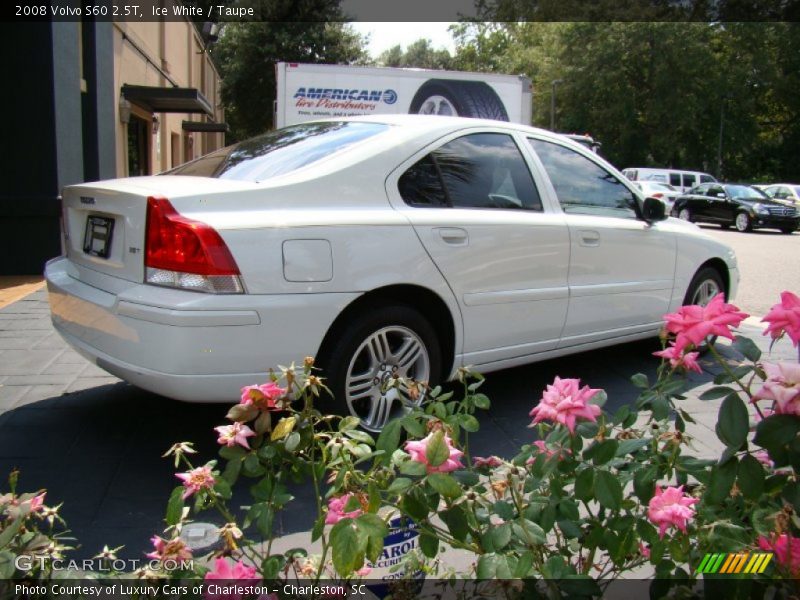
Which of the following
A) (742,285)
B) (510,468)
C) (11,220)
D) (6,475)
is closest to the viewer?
(510,468)

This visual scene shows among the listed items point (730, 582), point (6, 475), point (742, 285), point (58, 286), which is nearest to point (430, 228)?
point (58, 286)

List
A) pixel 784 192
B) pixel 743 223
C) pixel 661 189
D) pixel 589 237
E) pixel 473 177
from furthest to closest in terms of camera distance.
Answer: pixel 661 189 < pixel 784 192 < pixel 743 223 < pixel 589 237 < pixel 473 177

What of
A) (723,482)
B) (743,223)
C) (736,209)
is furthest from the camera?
(736,209)

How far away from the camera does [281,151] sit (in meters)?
4.00

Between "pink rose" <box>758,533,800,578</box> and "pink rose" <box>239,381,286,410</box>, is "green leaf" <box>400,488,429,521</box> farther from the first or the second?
"pink rose" <box>758,533,800,578</box>

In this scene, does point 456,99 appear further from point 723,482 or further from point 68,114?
point 723,482

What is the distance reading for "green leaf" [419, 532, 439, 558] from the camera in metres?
1.57

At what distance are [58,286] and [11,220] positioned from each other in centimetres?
581

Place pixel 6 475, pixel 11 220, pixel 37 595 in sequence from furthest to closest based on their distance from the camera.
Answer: pixel 11 220 → pixel 6 475 → pixel 37 595

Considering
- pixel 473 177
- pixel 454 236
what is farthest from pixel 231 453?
pixel 473 177

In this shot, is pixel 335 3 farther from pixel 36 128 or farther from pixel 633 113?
pixel 36 128

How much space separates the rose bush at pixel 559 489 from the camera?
1.49 m

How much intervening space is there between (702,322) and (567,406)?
357 mm

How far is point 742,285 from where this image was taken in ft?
35.8
